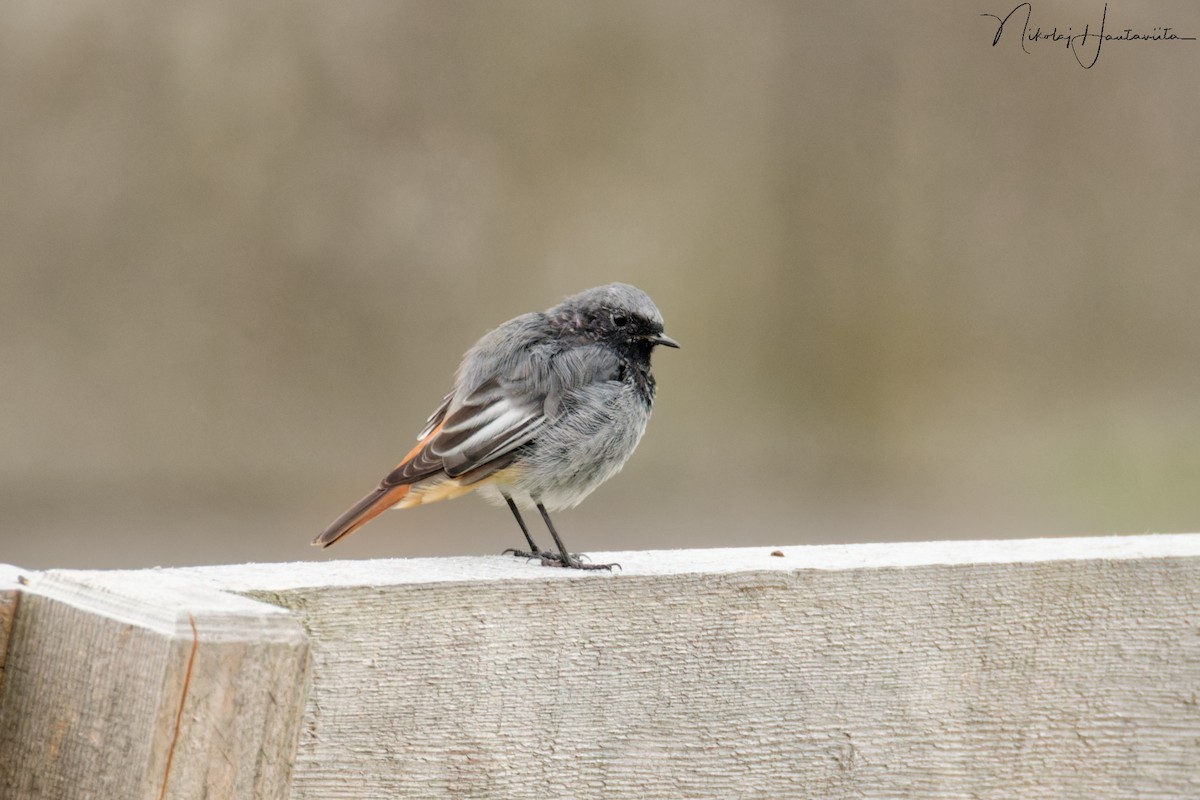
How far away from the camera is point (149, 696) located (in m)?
1.43

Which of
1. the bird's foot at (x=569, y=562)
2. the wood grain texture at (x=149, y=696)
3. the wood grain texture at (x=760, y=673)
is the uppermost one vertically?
the bird's foot at (x=569, y=562)

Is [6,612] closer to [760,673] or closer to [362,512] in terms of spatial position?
[760,673]

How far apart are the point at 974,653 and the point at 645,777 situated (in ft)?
1.85

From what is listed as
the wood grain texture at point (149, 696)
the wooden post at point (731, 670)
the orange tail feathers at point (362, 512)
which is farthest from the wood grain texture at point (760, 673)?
the orange tail feathers at point (362, 512)

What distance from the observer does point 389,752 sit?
1.81 metres

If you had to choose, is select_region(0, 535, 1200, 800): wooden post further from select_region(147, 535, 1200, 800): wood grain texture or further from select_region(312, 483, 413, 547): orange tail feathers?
select_region(312, 483, 413, 547): orange tail feathers

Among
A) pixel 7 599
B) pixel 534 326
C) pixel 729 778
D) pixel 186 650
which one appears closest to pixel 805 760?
pixel 729 778

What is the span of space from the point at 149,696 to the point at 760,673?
3.09 ft

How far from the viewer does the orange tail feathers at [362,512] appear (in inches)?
123

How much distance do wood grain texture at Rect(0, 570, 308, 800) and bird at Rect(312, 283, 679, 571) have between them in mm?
1576

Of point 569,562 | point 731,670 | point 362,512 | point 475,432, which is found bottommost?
point 731,670

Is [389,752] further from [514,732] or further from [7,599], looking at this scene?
[7,599]

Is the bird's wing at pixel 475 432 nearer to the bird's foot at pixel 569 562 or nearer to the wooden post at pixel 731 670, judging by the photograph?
the bird's foot at pixel 569 562

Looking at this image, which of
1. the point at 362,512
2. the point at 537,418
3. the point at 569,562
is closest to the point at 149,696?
the point at 569,562
